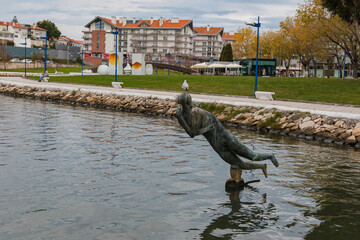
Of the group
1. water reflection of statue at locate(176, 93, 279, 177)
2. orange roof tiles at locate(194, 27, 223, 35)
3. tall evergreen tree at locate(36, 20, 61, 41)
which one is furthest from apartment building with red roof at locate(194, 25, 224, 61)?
water reflection of statue at locate(176, 93, 279, 177)

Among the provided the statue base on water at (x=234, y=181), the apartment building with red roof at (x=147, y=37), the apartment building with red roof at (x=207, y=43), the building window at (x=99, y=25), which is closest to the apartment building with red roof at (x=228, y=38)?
the apartment building with red roof at (x=207, y=43)

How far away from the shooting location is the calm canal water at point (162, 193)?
294 inches

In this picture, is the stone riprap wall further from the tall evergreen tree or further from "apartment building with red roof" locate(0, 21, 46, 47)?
the tall evergreen tree

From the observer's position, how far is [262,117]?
23391mm

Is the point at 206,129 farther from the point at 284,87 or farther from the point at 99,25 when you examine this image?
the point at 99,25

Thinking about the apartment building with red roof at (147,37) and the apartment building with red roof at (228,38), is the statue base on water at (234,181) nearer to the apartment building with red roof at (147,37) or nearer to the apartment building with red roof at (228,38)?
the apartment building with red roof at (147,37)

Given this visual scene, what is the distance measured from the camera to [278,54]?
3297 inches

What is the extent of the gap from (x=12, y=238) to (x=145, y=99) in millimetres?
24975

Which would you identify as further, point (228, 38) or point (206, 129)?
point (228, 38)

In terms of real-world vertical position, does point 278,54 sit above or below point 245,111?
above

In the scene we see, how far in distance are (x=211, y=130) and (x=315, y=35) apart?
50.3 metres

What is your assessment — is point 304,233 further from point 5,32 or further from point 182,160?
point 5,32

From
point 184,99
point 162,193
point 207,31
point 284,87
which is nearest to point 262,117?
point 284,87

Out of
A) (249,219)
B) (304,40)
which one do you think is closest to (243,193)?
(249,219)
